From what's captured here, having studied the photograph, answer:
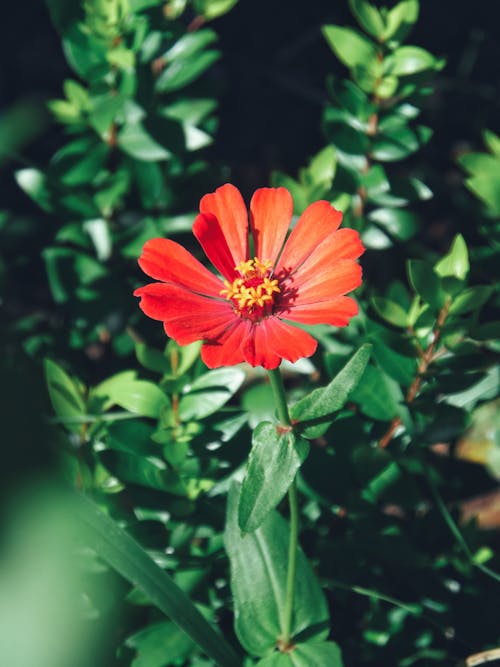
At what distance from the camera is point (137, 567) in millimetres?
975

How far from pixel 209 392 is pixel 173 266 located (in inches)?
9.5

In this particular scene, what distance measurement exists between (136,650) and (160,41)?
116 centimetres

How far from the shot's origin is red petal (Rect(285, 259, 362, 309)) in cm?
99

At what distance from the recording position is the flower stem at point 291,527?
3.10ft

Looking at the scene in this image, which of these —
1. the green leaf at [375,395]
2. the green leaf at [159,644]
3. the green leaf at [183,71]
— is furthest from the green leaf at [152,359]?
the green leaf at [183,71]

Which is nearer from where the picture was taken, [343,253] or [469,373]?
[343,253]

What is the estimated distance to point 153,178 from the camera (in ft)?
5.13

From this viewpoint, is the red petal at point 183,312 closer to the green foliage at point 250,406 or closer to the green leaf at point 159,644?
the green foliage at point 250,406

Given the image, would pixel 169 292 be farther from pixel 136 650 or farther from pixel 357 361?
pixel 136 650

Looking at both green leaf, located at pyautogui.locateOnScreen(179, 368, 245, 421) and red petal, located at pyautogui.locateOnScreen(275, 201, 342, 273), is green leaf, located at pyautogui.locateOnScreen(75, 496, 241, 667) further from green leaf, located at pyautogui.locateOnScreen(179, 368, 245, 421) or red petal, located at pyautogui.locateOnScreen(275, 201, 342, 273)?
red petal, located at pyautogui.locateOnScreen(275, 201, 342, 273)

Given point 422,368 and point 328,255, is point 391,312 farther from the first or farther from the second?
point 328,255

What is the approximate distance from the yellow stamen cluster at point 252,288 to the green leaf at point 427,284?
22 cm

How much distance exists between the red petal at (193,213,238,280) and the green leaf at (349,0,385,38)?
567mm

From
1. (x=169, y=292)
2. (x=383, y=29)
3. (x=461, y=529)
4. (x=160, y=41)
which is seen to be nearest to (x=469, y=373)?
(x=461, y=529)
